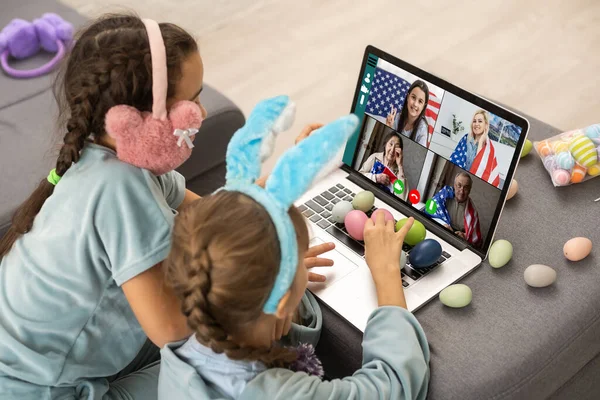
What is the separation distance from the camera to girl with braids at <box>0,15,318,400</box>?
41.8 inches

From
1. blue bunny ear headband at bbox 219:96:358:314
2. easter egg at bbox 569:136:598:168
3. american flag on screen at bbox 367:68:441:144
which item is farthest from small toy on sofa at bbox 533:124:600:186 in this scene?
blue bunny ear headband at bbox 219:96:358:314

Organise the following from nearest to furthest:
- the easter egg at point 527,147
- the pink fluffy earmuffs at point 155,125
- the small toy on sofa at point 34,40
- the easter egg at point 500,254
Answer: the pink fluffy earmuffs at point 155,125 → the easter egg at point 500,254 → the easter egg at point 527,147 → the small toy on sofa at point 34,40

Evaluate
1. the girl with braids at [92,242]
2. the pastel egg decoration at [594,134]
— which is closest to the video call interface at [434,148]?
the pastel egg decoration at [594,134]

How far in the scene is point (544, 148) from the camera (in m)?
1.47

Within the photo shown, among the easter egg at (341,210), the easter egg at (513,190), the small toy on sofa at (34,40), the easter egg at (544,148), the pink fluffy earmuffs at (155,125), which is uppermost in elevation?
the pink fluffy earmuffs at (155,125)

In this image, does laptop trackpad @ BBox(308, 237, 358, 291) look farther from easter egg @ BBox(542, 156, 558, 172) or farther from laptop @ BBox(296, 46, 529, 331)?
easter egg @ BBox(542, 156, 558, 172)

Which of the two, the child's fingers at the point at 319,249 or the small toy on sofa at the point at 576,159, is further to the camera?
the small toy on sofa at the point at 576,159

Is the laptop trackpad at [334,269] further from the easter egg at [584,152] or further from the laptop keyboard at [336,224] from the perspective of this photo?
the easter egg at [584,152]

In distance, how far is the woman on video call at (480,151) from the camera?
1234 millimetres

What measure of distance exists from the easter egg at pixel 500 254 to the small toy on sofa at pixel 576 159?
8.7 inches

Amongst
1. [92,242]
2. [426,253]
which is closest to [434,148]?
[426,253]

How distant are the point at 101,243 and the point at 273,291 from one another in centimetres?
32

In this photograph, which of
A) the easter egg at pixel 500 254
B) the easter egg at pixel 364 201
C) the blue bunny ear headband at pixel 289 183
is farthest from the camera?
the easter egg at pixel 364 201

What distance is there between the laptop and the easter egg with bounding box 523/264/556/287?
9 cm
